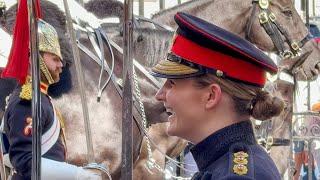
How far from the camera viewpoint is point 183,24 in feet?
9.11

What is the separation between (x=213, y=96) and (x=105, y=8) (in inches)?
147

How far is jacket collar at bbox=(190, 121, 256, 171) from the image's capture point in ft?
8.61

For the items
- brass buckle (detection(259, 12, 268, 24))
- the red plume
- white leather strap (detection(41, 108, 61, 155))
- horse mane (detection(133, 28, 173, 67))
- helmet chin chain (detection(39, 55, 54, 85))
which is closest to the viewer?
the red plume

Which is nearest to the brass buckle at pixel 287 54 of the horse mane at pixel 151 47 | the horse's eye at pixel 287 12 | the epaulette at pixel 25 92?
the horse's eye at pixel 287 12

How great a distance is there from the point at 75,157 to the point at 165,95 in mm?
2747

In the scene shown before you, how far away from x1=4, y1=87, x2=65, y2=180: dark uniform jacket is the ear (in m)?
1.39

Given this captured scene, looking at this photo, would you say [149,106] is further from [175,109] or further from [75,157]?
[175,109]

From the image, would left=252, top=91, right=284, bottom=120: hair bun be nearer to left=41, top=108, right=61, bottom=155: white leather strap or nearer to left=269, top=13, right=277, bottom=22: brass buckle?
left=41, top=108, right=61, bottom=155: white leather strap

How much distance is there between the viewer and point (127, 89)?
99.3 inches

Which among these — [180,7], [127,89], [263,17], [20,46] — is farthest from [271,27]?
[127,89]

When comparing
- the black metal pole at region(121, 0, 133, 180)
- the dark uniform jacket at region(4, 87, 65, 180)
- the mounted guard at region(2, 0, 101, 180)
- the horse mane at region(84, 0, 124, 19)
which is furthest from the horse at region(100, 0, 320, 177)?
the black metal pole at region(121, 0, 133, 180)

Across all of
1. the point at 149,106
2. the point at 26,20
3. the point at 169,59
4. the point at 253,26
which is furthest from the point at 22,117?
the point at 253,26

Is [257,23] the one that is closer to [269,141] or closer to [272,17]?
[272,17]

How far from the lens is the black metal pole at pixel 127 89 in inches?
98.4
